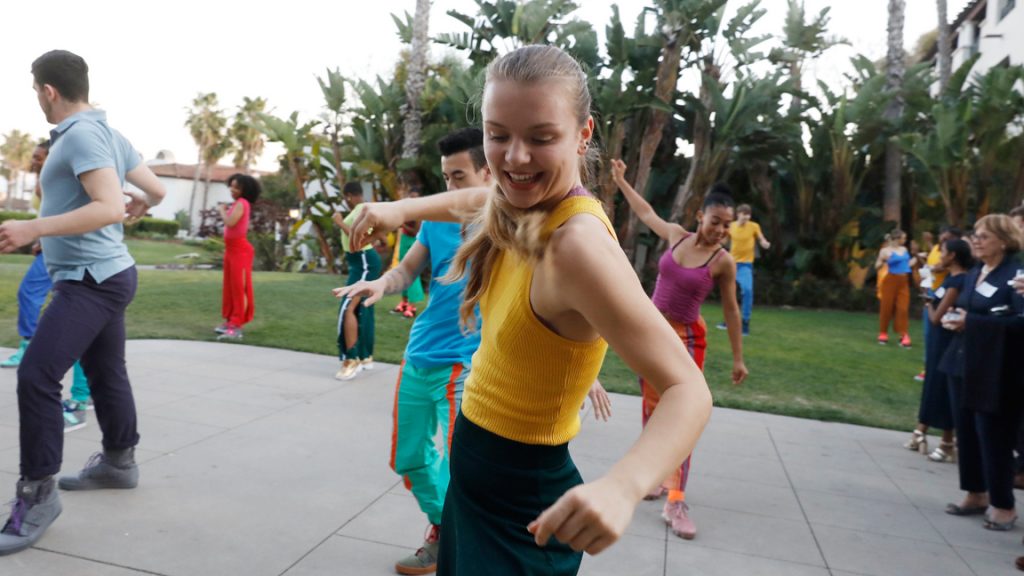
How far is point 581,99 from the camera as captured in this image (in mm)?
1680

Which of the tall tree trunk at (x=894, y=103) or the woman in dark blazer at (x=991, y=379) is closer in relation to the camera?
the woman in dark blazer at (x=991, y=379)

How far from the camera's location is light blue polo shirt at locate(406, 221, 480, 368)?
3.22m

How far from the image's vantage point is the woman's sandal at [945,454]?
631cm

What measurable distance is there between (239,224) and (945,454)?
7.59 meters

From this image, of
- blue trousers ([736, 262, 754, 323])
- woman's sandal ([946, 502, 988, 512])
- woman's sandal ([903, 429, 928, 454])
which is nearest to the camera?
woman's sandal ([946, 502, 988, 512])

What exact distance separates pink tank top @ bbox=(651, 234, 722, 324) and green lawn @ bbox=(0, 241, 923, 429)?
3239mm

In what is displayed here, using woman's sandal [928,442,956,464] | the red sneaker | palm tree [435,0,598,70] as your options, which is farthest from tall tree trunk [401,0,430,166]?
the red sneaker

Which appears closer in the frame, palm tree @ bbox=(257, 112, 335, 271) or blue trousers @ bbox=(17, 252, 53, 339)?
blue trousers @ bbox=(17, 252, 53, 339)

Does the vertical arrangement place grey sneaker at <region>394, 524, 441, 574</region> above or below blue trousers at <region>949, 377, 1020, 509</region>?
below

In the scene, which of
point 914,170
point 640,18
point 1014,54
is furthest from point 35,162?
point 1014,54

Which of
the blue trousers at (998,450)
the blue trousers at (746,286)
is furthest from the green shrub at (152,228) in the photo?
the blue trousers at (998,450)

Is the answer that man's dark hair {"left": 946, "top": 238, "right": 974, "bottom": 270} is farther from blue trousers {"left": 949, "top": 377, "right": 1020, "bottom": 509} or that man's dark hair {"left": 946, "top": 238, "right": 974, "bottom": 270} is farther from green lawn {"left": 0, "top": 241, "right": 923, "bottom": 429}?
green lawn {"left": 0, "top": 241, "right": 923, "bottom": 429}

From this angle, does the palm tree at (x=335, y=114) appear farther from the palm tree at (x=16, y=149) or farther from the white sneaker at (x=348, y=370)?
the palm tree at (x=16, y=149)

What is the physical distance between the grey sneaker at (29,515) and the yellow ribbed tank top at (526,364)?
2.56 meters
